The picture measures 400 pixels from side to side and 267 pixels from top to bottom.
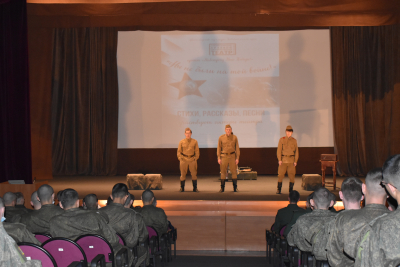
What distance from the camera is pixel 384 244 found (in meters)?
1.28

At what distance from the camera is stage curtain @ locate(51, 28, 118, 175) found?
10141 mm

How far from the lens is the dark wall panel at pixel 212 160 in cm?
1009

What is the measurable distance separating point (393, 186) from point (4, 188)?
5.60 metres

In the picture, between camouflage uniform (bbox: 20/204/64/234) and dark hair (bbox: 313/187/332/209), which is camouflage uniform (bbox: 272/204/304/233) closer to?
dark hair (bbox: 313/187/332/209)

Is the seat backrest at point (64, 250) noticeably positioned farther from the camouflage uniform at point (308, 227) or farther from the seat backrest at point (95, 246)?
the camouflage uniform at point (308, 227)


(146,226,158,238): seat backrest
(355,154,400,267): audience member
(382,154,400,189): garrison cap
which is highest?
(382,154,400,189): garrison cap

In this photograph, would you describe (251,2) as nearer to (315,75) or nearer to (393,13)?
(315,75)

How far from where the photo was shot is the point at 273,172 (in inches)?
401

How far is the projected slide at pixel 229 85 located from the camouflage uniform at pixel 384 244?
8348 millimetres

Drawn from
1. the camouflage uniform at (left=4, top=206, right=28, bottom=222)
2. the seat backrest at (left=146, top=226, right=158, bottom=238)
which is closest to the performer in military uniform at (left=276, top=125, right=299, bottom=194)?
the seat backrest at (left=146, top=226, right=158, bottom=238)

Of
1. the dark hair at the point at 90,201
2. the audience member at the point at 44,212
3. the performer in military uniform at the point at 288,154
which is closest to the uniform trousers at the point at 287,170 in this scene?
the performer in military uniform at the point at 288,154

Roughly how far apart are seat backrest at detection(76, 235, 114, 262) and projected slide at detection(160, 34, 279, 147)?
7.13 metres

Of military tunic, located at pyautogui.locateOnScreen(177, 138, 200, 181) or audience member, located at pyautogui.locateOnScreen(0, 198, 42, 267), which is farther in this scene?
military tunic, located at pyautogui.locateOnScreen(177, 138, 200, 181)

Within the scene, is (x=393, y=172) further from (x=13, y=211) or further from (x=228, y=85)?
(x=228, y=85)
